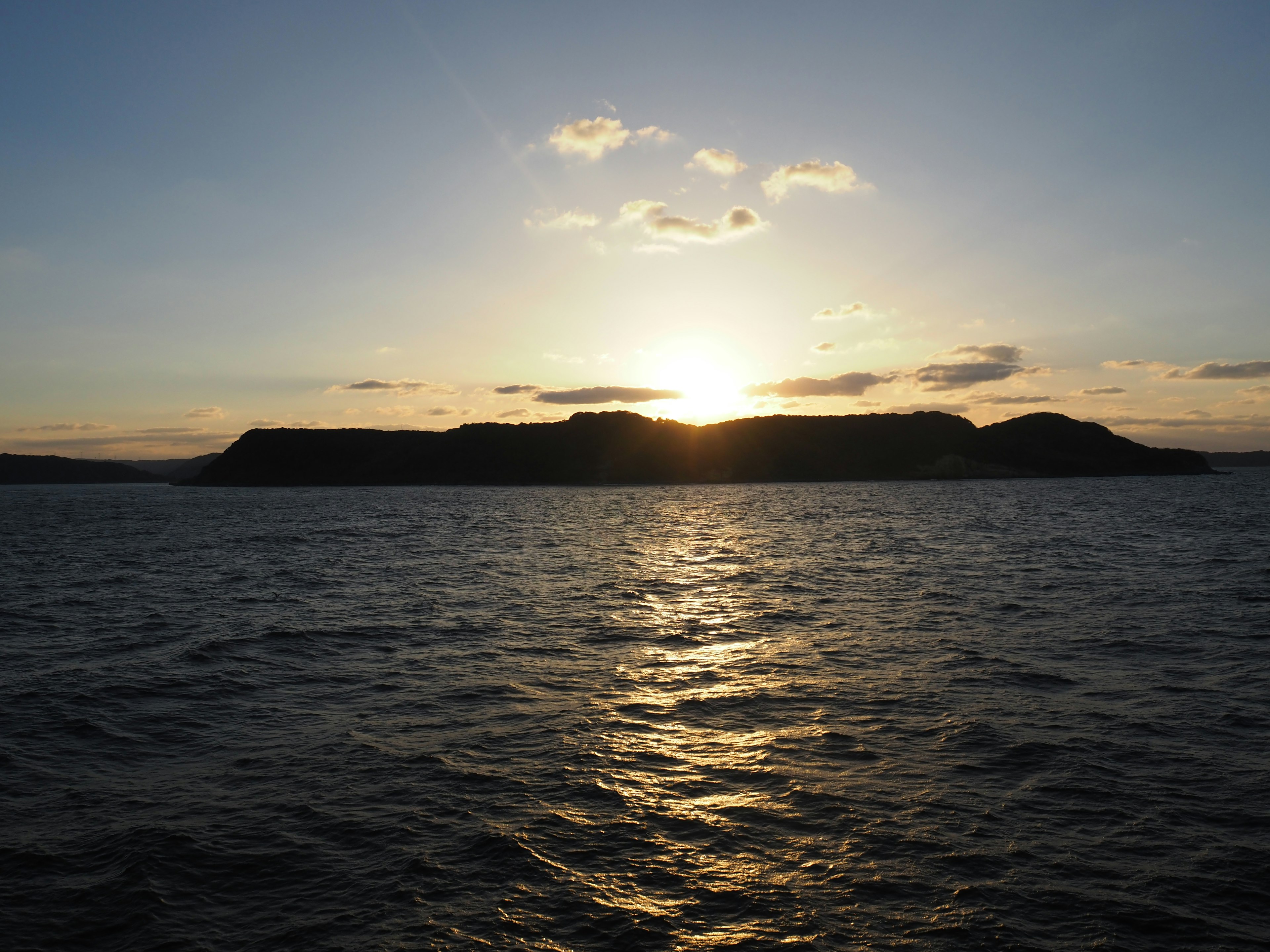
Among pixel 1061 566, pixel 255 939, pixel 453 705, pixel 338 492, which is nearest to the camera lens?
pixel 255 939

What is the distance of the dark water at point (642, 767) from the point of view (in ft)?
26.9

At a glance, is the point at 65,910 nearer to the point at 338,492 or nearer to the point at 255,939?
the point at 255,939

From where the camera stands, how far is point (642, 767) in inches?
480

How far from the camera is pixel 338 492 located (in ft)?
550

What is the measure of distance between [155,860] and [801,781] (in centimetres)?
885

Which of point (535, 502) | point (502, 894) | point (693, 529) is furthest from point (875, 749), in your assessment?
point (535, 502)

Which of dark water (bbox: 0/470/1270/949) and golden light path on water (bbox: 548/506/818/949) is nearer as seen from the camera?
dark water (bbox: 0/470/1270/949)

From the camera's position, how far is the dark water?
8.19 meters

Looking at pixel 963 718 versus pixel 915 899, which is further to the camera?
pixel 963 718

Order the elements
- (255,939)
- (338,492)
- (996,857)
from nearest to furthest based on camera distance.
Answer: (255,939), (996,857), (338,492)

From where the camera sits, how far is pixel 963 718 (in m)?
14.2

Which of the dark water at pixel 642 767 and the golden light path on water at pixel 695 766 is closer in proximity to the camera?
the dark water at pixel 642 767

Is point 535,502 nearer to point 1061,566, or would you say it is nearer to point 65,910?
point 1061,566

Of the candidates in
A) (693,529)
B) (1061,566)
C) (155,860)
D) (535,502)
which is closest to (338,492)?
(535,502)
